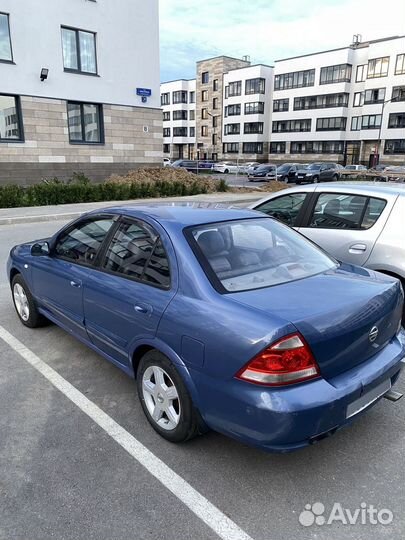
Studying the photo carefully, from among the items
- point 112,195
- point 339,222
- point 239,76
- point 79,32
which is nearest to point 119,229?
point 339,222

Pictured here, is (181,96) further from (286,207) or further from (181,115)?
(286,207)

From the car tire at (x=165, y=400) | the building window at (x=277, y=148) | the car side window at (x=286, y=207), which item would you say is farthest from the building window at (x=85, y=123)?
the building window at (x=277, y=148)

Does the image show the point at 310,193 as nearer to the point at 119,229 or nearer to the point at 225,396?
the point at 119,229

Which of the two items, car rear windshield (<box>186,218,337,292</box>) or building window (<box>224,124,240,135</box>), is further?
building window (<box>224,124,240,135</box>)

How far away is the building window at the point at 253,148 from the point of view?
72.9m

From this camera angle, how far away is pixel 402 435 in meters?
2.97

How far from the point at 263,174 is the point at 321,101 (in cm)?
3181

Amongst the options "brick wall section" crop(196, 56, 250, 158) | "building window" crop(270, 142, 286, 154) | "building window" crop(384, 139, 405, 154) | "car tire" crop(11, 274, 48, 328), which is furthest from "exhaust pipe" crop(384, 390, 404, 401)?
"brick wall section" crop(196, 56, 250, 158)

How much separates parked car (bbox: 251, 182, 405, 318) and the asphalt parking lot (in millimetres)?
1682

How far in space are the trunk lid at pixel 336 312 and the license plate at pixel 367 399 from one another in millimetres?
189

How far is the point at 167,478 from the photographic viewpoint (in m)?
2.55

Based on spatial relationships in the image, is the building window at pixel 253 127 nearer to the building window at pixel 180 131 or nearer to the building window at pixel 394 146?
the building window at pixel 180 131

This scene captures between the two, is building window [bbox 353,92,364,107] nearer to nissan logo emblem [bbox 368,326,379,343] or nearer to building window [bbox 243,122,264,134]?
building window [bbox 243,122,264,134]

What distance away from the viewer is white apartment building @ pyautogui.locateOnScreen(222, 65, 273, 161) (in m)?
71.2
